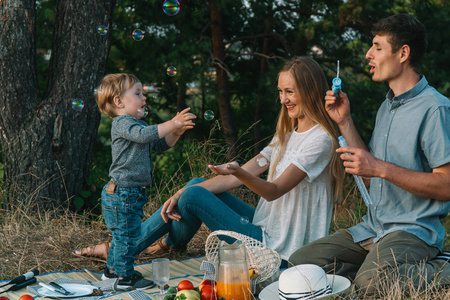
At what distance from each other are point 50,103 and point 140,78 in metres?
1.77

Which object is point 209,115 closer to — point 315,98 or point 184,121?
point 184,121

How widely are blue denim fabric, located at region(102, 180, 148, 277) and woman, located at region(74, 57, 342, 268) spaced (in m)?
0.26

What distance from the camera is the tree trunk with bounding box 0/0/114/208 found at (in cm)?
462

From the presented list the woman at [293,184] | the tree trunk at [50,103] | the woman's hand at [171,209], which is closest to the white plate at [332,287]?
the woman at [293,184]

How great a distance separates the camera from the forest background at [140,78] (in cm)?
456

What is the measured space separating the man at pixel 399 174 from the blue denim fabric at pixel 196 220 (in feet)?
1.42

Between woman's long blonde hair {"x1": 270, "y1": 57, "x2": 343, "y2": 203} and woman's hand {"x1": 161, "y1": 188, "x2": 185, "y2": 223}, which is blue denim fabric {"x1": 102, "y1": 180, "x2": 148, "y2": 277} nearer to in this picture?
woman's hand {"x1": 161, "y1": 188, "x2": 185, "y2": 223}

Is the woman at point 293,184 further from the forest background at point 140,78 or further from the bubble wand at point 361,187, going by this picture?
the forest background at point 140,78

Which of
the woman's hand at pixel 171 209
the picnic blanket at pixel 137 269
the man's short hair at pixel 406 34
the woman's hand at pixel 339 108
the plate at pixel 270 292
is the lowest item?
the picnic blanket at pixel 137 269

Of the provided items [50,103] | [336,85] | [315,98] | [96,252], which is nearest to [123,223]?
[96,252]

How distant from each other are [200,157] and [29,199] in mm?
1584

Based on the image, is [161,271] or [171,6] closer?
[161,271]

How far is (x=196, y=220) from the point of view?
11.0 ft

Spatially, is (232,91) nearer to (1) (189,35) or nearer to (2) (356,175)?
(1) (189,35)
